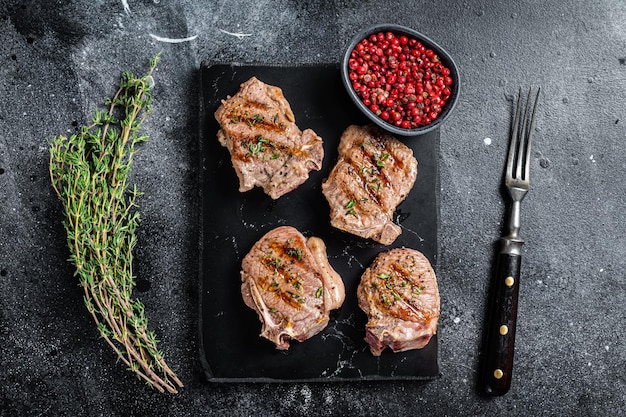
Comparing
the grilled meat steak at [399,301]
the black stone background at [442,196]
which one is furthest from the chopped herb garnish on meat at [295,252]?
the black stone background at [442,196]

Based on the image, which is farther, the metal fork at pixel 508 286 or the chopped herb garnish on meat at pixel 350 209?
the metal fork at pixel 508 286

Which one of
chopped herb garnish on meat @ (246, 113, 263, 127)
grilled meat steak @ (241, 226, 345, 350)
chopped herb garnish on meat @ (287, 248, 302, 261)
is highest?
chopped herb garnish on meat @ (246, 113, 263, 127)

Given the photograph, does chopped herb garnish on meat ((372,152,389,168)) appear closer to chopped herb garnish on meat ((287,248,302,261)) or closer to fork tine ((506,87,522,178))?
chopped herb garnish on meat ((287,248,302,261))

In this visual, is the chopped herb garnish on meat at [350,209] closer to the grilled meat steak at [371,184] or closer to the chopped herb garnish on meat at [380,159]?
the grilled meat steak at [371,184]

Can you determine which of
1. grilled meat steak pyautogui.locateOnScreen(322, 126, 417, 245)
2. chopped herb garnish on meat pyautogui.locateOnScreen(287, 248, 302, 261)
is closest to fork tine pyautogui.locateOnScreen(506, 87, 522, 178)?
grilled meat steak pyautogui.locateOnScreen(322, 126, 417, 245)

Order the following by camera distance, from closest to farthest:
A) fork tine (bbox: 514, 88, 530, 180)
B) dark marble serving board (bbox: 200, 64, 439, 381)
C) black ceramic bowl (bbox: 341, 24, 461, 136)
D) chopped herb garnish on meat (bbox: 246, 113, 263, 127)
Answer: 1. black ceramic bowl (bbox: 341, 24, 461, 136)
2. chopped herb garnish on meat (bbox: 246, 113, 263, 127)
3. dark marble serving board (bbox: 200, 64, 439, 381)
4. fork tine (bbox: 514, 88, 530, 180)

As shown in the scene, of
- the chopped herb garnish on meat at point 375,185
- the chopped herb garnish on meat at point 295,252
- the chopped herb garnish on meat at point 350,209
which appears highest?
the chopped herb garnish on meat at point 375,185

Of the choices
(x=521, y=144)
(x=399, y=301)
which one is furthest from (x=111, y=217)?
(x=521, y=144)
